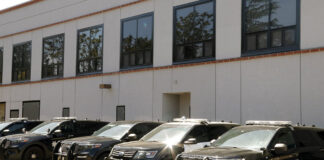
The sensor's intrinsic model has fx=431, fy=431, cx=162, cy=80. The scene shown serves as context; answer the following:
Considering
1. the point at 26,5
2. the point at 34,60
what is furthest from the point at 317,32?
the point at 26,5

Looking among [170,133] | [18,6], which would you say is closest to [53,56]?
[18,6]

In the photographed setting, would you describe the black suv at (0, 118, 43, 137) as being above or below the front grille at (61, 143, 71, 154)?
above

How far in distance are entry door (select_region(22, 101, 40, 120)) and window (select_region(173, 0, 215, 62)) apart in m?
11.4

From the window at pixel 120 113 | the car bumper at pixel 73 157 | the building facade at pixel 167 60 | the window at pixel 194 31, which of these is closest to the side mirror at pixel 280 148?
the car bumper at pixel 73 157

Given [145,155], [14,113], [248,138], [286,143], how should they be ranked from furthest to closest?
[14,113], [145,155], [248,138], [286,143]

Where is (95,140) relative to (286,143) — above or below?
below

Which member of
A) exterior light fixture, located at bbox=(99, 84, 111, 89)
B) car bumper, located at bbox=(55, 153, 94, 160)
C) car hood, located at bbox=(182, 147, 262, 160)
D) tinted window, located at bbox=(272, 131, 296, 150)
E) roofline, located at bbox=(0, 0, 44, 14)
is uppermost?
roofline, located at bbox=(0, 0, 44, 14)

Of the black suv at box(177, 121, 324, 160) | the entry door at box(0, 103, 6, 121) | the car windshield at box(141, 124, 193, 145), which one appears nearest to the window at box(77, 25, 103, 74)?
the entry door at box(0, 103, 6, 121)

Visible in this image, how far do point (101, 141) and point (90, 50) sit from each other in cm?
1208

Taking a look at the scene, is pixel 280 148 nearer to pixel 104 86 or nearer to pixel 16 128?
pixel 16 128

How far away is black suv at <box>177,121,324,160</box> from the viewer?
8.72 meters

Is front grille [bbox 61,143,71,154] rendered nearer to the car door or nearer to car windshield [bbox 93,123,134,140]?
car windshield [bbox 93,123,134,140]

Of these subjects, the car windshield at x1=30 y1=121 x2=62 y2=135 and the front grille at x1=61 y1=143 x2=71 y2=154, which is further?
the car windshield at x1=30 y1=121 x2=62 y2=135

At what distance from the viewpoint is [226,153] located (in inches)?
343
